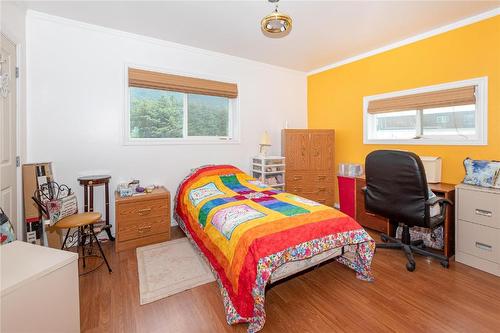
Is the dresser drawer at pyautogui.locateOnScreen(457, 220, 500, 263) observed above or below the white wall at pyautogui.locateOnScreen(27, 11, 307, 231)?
below

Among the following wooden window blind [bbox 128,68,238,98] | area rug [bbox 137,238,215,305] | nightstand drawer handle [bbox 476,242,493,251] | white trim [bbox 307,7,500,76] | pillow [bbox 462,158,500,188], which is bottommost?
area rug [bbox 137,238,215,305]

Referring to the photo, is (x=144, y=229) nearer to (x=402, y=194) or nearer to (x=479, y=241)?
(x=402, y=194)

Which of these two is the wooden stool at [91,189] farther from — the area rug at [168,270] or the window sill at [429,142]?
the window sill at [429,142]

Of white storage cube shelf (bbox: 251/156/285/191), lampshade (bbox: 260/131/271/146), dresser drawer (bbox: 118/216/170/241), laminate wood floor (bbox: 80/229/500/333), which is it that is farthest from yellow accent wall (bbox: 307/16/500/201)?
dresser drawer (bbox: 118/216/170/241)

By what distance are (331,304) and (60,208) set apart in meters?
2.50

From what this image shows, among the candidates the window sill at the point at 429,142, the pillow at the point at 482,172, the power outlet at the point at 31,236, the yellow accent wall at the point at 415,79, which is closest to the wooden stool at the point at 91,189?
the power outlet at the point at 31,236

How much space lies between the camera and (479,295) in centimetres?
193

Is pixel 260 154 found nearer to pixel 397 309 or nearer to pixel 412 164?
pixel 412 164

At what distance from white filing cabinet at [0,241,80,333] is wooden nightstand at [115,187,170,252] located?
1220 millimetres

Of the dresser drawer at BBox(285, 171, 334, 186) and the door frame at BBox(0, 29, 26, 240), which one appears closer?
the door frame at BBox(0, 29, 26, 240)

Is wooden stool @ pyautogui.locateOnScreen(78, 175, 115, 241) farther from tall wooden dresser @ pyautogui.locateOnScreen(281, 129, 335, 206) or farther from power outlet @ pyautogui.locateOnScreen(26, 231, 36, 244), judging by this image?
tall wooden dresser @ pyautogui.locateOnScreen(281, 129, 335, 206)

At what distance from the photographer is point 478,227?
7.59ft

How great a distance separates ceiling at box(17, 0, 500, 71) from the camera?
2451 millimetres

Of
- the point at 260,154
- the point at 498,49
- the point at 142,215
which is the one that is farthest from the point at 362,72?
the point at 142,215
